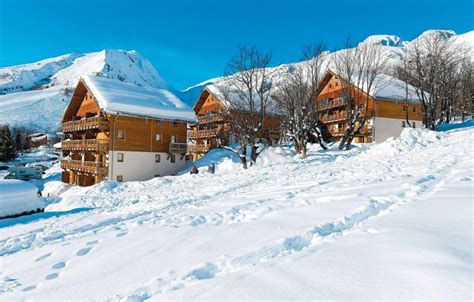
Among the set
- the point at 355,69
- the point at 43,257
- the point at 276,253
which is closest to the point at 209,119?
the point at 355,69

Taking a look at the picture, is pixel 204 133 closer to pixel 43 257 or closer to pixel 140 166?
pixel 140 166

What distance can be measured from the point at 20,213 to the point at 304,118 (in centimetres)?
2055

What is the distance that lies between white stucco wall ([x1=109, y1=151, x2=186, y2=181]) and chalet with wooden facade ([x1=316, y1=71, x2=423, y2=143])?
59.4 feet

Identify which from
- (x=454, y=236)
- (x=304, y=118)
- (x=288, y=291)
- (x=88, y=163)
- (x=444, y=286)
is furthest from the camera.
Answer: (x=88, y=163)

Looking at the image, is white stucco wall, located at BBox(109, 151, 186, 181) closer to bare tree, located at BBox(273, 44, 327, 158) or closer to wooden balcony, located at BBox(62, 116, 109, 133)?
wooden balcony, located at BBox(62, 116, 109, 133)

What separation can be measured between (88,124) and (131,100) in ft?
17.4

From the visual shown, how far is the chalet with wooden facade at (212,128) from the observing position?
1548 inches

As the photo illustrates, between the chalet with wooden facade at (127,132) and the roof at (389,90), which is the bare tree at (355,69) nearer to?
the roof at (389,90)

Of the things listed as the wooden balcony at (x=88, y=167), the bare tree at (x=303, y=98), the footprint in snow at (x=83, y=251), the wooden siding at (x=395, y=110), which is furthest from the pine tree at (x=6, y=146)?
the footprint in snow at (x=83, y=251)

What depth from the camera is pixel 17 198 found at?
12.4 meters

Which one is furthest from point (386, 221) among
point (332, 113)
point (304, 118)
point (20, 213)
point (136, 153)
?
point (332, 113)

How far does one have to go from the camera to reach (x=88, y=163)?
31016 mm

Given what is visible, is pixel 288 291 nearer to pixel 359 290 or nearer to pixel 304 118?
pixel 359 290

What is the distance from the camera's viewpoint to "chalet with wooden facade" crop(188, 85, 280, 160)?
39.3 m
